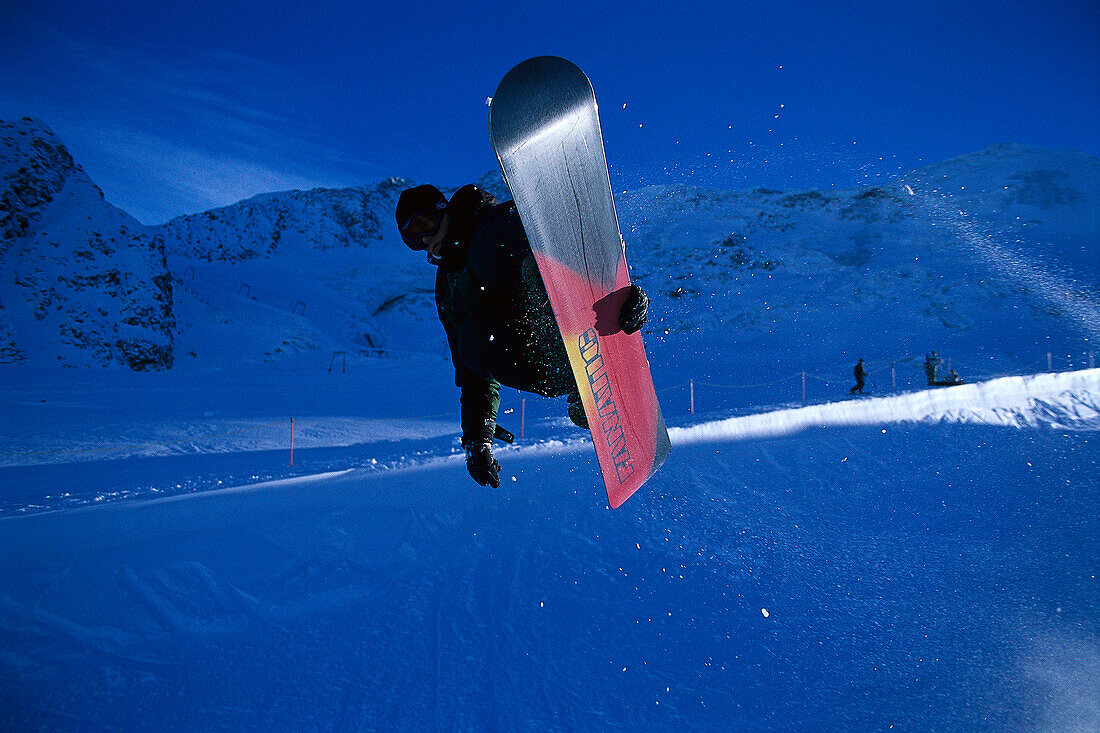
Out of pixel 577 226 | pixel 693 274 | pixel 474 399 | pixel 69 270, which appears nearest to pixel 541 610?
pixel 474 399

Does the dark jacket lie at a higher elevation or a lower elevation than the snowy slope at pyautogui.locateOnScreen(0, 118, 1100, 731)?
higher

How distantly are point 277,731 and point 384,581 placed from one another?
130 cm

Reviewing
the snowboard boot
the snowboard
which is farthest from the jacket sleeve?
the snowboard

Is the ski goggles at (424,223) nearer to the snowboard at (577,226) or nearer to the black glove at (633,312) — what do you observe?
the snowboard at (577,226)

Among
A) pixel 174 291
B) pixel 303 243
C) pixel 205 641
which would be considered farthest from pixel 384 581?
pixel 303 243

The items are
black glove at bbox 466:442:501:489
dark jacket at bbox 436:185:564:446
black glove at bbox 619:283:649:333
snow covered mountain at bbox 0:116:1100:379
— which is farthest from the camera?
snow covered mountain at bbox 0:116:1100:379

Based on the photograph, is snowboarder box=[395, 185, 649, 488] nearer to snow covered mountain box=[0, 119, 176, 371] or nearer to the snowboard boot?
the snowboard boot

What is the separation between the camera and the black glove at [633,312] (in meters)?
2.09

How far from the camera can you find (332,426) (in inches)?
371

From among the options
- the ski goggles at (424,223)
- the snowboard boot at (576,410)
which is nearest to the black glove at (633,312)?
the snowboard boot at (576,410)

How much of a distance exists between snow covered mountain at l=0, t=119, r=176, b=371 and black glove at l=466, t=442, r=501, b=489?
1773 cm

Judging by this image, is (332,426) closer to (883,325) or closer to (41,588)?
(41,588)

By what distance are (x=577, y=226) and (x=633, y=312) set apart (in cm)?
39

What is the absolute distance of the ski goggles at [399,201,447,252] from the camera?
6.70 ft
